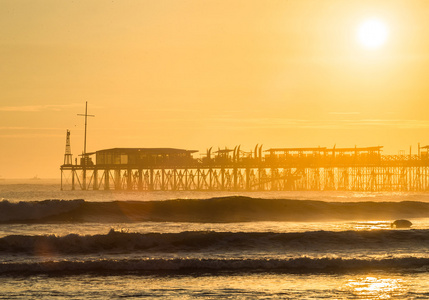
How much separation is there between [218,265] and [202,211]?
27.0 m

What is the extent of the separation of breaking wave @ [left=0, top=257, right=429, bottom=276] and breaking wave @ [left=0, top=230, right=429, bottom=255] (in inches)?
123

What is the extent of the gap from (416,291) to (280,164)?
99.4 metres

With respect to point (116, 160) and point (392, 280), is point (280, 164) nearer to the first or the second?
point (116, 160)

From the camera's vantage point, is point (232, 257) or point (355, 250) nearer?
point (232, 257)

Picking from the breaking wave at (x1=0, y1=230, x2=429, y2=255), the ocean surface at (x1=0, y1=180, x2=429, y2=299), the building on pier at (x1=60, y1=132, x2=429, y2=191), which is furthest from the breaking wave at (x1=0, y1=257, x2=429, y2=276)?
the building on pier at (x1=60, y1=132, x2=429, y2=191)

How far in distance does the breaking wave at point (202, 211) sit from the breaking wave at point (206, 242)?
14738 millimetres

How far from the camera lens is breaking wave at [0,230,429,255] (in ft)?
91.4

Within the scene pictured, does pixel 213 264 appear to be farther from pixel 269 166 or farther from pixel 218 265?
pixel 269 166

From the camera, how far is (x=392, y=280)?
68.5 ft

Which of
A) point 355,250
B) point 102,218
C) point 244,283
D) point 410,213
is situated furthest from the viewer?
point 410,213

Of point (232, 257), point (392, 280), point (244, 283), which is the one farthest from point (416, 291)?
point (232, 257)

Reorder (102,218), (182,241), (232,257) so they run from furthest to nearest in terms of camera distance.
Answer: (102,218)
(182,241)
(232,257)

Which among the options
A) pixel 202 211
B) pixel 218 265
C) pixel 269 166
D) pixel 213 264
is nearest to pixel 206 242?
pixel 213 264

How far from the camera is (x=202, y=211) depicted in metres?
50.7
